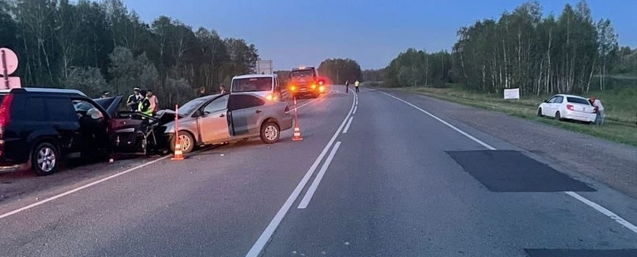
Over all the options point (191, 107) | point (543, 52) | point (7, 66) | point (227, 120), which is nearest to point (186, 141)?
point (191, 107)

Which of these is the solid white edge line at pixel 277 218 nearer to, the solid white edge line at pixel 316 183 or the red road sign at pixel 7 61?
the solid white edge line at pixel 316 183

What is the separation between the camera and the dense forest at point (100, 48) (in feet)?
177

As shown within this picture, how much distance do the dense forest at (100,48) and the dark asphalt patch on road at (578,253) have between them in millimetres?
42237

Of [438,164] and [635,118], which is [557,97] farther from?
[438,164]

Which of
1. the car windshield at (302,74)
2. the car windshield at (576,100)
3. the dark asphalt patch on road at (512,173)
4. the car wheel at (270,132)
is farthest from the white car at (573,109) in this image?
the car windshield at (302,74)

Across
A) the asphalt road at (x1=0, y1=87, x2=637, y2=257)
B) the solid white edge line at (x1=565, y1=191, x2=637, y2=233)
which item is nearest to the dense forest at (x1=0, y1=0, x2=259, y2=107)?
the asphalt road at (x1=0, y1=87, x2=637, y2=257)

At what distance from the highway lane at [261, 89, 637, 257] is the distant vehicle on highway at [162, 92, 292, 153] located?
4373mm

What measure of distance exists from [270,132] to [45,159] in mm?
6652

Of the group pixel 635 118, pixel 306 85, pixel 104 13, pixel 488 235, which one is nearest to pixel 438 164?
pixel 488 235

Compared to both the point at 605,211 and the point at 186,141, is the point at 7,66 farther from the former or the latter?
the point at 605,211

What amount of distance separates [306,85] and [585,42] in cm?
4838

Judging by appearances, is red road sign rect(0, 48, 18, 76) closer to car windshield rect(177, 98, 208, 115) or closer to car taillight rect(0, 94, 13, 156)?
car taillight rect(0, 94, 13, 156)

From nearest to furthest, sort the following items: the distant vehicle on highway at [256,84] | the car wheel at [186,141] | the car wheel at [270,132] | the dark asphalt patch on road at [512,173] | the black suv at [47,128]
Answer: the dark asphalt patch on road at [512,173] < the black suv at [47,128] < the car wheel at [186,141] < the car wheel at [270,132] < the distant vehicle on highway at [256,84]

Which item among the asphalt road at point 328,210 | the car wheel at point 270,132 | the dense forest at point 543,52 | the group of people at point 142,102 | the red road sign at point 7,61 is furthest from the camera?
the dense forest at point 543,52
